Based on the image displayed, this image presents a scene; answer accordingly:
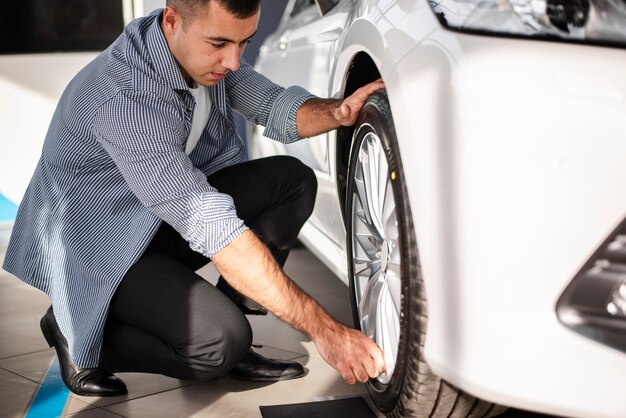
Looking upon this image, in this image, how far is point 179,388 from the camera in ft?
7.52

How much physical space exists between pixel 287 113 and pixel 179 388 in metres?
0.83

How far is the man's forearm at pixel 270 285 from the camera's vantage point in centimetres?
187

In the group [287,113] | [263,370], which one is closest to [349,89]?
[287,113]

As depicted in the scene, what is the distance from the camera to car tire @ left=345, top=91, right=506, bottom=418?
1.63m

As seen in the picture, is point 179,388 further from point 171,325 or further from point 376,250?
point 376,250

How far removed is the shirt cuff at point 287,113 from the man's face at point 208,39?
0.32m

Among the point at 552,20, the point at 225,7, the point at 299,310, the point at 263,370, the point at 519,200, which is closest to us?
the point at 519,200

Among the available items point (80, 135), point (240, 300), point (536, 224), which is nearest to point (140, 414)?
point (240, 300)

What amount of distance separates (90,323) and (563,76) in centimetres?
134

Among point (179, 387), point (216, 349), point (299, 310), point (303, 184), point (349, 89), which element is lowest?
point (179, 387)

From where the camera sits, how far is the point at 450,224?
1.43m

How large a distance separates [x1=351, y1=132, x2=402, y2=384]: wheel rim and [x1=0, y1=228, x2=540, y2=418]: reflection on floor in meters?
0.31

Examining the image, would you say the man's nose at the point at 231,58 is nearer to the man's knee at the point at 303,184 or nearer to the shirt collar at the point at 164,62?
the shirt collar at the point at 164,62

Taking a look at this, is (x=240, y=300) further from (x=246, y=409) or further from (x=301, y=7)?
(x=301, y=7)
